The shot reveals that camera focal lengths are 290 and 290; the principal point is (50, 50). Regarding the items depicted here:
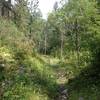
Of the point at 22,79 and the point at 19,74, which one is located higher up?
the point at 19,74

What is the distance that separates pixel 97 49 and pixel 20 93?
550 centimetres

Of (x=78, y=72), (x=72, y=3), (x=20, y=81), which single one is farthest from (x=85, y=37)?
(x=72, y=3)

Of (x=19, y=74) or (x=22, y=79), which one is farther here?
(x=19, y=74)

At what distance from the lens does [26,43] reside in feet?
69.9

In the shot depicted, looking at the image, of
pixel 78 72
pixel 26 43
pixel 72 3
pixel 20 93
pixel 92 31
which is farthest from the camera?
pixel 72 3

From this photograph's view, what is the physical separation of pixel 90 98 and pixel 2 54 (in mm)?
6835

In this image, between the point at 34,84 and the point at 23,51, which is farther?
the point at 23,51

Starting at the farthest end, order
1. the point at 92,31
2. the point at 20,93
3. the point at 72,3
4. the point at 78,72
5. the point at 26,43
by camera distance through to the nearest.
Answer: the point at 72,3 < the point at 26,43 < the point at 78,72 < the point at 92,31 < the point at 20,93

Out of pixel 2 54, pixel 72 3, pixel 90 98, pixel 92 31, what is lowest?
pixel 90 98

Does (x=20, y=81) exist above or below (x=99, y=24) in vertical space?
below

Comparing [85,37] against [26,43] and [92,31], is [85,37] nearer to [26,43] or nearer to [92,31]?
[92,31]

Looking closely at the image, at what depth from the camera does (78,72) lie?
19109 millimetres

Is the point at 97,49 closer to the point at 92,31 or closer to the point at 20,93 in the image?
the point at 92,31

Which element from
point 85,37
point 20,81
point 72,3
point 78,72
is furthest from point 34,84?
point 72,3
